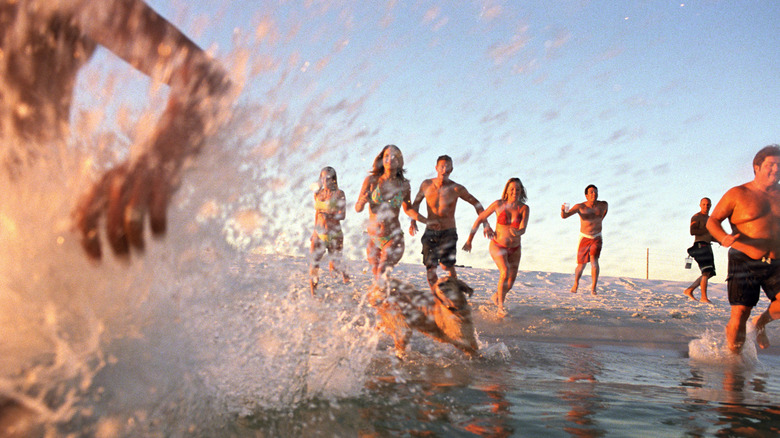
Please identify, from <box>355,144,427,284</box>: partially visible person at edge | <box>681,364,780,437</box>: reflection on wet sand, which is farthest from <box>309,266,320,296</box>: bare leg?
<box>681,364,780,437</box>: reflection on wet sand

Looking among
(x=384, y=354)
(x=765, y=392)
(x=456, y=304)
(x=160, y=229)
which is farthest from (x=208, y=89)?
(x=765, y=392)

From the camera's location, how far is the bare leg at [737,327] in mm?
4691

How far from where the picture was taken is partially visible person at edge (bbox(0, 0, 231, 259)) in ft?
5.05

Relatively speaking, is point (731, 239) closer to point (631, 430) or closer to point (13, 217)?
point (631, 430)

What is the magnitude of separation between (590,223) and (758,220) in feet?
17.2

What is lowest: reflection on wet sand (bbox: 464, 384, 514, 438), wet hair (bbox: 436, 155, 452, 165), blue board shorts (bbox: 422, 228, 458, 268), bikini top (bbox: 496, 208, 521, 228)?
reflection on wet sand (bbox: 464, 384, 514, 438)

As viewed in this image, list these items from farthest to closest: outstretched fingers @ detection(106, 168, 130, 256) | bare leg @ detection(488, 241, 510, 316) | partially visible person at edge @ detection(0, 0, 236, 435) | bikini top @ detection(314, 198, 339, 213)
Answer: bikini top @ detection(314, 198, 339, 213), bare leg @ detection(488, 241, 510, 316), partially visible person at edge @ detection(0, 0, 236, 435), outstretched fingers @ detection(106, 168, 130, 256)

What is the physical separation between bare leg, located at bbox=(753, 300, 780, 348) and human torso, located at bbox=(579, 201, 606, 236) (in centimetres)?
469

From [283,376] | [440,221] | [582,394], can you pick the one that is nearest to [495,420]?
[582,394]

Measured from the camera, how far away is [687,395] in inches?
125

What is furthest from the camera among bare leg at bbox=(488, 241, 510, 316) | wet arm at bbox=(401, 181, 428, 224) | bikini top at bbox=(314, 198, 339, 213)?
bikini top at bbox=(314, 198, 339, 213)

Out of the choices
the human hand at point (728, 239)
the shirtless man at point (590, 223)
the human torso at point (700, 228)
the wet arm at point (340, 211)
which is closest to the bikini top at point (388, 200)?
the wet arm at point (340, 211)

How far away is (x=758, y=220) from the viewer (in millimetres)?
4562

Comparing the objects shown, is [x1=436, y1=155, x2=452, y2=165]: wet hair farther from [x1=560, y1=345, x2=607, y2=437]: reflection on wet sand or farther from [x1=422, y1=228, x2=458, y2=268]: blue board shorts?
[x1=560, y1=345, x2=607, y2=437]: reflection on wet sand
